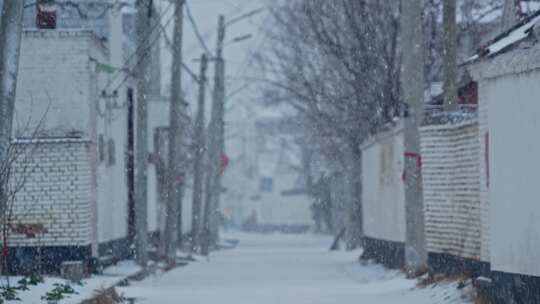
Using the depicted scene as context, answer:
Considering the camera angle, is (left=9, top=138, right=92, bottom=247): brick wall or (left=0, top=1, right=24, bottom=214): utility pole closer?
(left=0, top=1, right=24, bottom=214): utility pole

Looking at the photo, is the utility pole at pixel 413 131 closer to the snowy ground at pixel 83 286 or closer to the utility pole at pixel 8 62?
the snowy ground at pixel 83 286

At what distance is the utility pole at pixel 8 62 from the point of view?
15945 millimetres

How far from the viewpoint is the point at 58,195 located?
2766cm

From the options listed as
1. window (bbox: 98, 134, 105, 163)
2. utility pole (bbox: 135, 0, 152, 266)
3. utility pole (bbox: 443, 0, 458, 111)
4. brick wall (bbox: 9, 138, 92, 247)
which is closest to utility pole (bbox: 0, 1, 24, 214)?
brick wall (bbox: 9, 138, 92, 247)

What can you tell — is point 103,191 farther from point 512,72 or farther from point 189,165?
point 189,165

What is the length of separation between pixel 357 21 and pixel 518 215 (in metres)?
21.5

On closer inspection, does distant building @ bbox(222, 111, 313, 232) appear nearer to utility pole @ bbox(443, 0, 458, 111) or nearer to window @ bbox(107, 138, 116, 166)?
window @ bbox(107, 138, 116, 166)

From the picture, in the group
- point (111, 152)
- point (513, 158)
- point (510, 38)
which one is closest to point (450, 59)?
point (111, 152)

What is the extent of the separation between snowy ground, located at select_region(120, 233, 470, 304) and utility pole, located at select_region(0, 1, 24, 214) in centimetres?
502

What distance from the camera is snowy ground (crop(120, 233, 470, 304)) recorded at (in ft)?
66.4

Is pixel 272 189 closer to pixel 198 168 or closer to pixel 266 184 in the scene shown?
pixel 266 184

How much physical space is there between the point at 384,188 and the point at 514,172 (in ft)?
52.5

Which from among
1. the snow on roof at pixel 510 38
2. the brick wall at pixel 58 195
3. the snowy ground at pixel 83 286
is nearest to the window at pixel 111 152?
the snowy ground at pixel 83 286

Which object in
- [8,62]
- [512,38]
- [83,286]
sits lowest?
[83,286]
